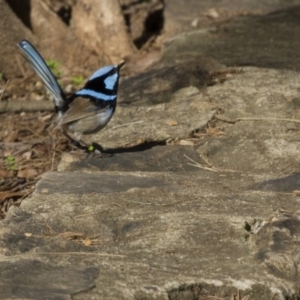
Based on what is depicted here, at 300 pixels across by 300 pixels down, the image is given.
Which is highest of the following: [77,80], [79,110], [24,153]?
[79,110]

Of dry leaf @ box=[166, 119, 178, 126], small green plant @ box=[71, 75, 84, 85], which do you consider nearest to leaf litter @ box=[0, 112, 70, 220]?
small green plant @ box=[71, 75, 84, 85]

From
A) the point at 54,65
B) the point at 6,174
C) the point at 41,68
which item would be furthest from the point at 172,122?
the point at 54,65

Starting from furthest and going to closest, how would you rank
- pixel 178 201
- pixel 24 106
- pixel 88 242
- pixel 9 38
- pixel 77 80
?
1. pixel 77 80
2. pixel 9 38
3. pixel 24 106
4. pixel 178 201
5. pixel 88 242

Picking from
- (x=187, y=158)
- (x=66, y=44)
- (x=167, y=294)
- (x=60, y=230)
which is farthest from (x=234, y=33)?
(x=167, y=294)

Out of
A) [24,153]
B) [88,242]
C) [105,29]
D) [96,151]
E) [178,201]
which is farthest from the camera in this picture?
[105,29]

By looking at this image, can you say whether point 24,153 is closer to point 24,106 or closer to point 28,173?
point 28,173

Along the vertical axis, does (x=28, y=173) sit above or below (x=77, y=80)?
above

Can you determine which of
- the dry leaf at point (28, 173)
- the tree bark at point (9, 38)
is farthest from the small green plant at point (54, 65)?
the dry leaf at point (28, 173)

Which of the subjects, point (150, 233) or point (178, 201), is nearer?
point (150, 233)

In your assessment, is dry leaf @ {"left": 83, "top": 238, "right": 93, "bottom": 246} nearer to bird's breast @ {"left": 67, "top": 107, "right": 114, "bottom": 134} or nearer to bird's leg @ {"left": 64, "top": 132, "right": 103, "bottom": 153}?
bird's leg @ {"left": 64, "top": 132, "right": 103, "bottom": 153}
